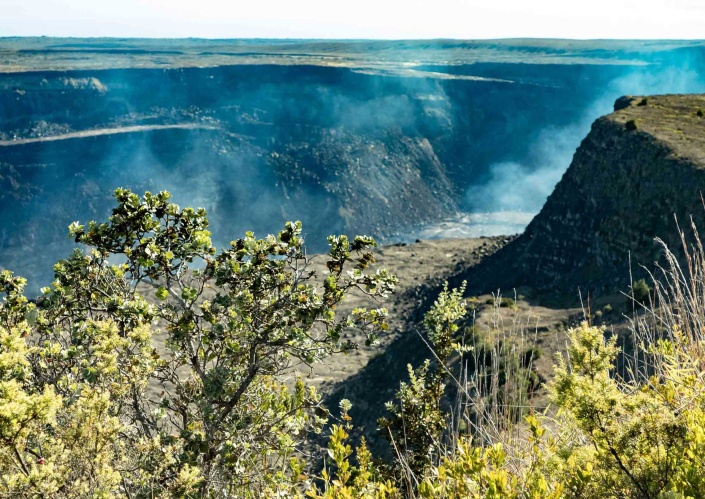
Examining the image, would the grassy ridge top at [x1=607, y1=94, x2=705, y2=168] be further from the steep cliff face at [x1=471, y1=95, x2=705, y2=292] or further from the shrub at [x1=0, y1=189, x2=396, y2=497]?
the shrub at [x1=0, y1=189, x2=396, y2=497]

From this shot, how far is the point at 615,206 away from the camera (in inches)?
1457

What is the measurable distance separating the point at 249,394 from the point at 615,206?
110 ft

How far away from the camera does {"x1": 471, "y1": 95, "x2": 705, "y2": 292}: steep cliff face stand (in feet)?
107

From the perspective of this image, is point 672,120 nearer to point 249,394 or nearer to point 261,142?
point 249,394

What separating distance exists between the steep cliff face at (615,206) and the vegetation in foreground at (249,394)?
1074 inches

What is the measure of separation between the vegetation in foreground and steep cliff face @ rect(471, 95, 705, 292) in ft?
89.5

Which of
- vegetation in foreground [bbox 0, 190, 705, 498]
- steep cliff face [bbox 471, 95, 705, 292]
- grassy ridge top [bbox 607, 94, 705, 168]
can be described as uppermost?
vegetation in foreground [bbox 0, 190, 705, 498]

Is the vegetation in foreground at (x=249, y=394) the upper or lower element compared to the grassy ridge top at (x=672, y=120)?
upper

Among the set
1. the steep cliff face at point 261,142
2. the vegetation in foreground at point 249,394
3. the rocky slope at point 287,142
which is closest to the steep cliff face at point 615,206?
the vegetation in foreground at point 249,394

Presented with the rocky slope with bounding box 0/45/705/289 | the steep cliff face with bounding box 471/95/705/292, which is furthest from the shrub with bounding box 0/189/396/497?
the rocky slope with bounding box 0/45/705/289

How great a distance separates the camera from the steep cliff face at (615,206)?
32.8 m

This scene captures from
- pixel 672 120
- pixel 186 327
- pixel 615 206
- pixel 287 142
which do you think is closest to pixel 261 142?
pixel 287 142

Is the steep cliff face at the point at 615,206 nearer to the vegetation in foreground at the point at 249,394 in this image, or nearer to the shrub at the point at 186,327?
the vegetation in foreground at the point at 249,394

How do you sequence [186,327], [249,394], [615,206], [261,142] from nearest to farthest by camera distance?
1. [186,327]
2. [249,394]
3. [615,206]
4. [261,142]
